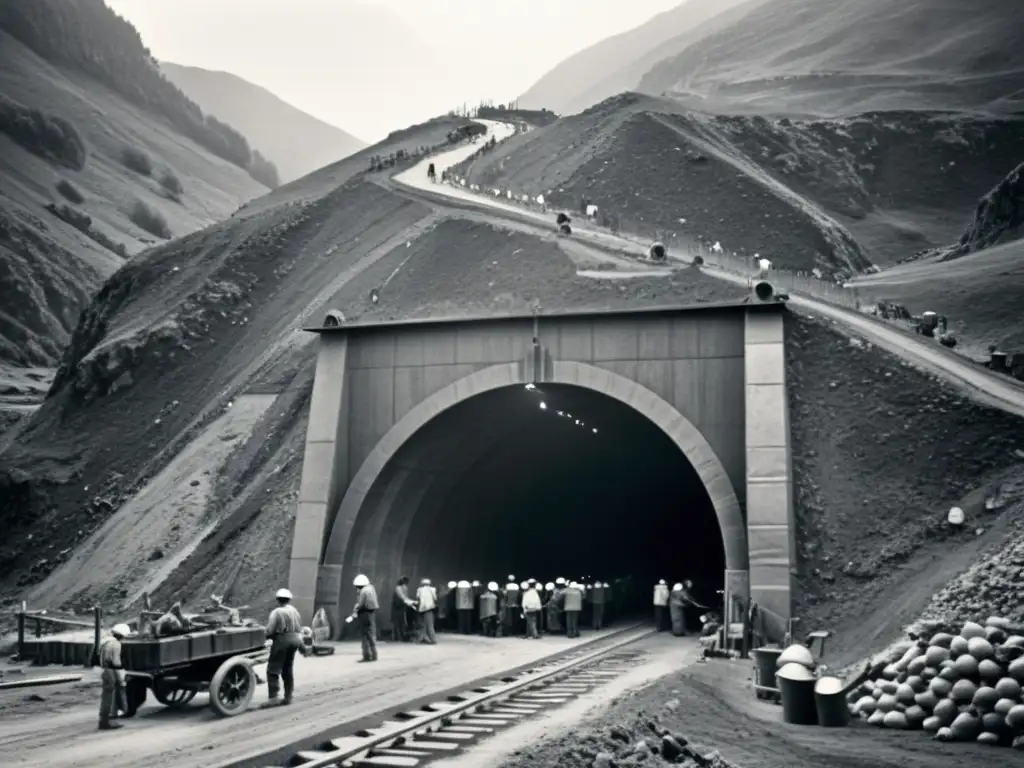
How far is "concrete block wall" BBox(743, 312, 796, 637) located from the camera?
25359 mm

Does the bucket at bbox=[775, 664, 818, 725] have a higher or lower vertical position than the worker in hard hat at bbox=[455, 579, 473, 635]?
lower

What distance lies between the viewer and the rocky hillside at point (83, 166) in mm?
92938

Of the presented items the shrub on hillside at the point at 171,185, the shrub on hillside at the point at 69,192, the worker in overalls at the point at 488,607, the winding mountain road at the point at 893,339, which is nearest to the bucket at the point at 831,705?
the winding mountain road at the point at 893,339

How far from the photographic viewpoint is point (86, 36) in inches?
6762

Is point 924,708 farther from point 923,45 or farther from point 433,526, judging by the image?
point 923,45

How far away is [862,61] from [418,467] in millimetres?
119332

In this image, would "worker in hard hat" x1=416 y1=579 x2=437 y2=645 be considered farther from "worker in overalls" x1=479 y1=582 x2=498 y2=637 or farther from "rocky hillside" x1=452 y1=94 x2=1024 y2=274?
"rocky hillside" x1=452 y1=94 x2=1024 y2=274

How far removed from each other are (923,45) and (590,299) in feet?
362

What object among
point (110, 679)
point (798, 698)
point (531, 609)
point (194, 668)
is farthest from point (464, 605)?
point (110, 679)

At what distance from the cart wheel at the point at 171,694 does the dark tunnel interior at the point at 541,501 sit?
36.8 ft

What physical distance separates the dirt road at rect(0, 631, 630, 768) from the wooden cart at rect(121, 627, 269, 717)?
0.28 m

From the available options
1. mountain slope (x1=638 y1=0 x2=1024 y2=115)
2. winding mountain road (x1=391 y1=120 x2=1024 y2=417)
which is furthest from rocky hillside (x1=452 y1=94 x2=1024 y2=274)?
winding mountain road (x1=391 y1=120 x2=1024 y2=417)

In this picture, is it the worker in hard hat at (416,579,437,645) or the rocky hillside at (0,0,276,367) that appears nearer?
the worker in hard hat at (416,579,437,645)

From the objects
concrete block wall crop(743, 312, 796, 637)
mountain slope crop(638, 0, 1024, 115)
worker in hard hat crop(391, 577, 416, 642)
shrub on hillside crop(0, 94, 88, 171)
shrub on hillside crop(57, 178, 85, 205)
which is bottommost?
worker in hard hat crop(391, 577, 416, 642)
